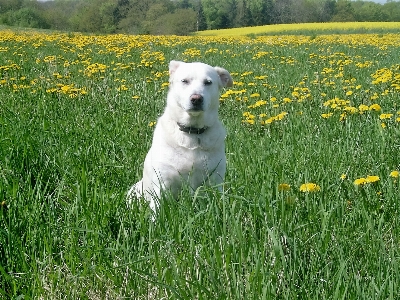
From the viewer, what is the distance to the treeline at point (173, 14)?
41644 millimetres

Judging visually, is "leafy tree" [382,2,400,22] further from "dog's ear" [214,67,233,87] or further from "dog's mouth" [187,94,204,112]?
"dog's mouth" [187,94,204,112]

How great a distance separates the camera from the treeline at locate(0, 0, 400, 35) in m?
41.6

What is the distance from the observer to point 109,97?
5816 millimetres

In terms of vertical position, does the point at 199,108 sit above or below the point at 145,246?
above

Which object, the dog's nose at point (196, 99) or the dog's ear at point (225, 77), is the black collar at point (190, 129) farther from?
the dog's ear at point (225, 77)

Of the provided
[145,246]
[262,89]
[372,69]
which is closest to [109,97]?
[262,89]

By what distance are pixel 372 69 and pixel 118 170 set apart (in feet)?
22.2

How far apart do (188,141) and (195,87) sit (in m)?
0.43

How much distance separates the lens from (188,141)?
315 centimetres

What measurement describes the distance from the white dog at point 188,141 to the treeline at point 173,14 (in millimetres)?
34952

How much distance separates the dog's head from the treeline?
34.7 m

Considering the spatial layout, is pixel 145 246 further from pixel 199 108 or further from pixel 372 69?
pixel 372 69

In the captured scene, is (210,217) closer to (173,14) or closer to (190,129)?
(190,129)

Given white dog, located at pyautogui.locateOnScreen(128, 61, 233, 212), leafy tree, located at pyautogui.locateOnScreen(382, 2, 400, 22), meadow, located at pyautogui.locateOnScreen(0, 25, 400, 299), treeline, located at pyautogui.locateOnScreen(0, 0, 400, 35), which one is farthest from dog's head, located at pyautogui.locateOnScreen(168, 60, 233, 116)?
leafy tree, located at pyautogui.locateOnScreen(382, 2, 400, 22)
